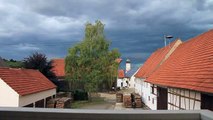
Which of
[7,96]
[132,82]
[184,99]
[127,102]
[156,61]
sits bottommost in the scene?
[127,102]

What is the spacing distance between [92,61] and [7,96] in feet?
62.1

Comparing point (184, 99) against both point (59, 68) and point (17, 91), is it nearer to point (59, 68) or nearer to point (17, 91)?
point (17, 91)

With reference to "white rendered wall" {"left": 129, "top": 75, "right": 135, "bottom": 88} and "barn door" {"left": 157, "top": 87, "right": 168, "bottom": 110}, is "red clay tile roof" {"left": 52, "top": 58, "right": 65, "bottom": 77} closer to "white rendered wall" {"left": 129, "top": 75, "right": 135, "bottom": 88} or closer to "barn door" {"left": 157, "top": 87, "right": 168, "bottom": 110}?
"white rendered wall" {"left": 129, "top": 75, "right": 135, "bottom": 88}

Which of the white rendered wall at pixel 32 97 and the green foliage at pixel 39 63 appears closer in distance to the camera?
the white rendered wall at pixel 32 97

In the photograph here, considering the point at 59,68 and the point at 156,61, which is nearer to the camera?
the point at 156,61

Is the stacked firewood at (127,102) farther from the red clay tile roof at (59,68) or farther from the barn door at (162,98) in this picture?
the red clay tile roof at (59,68)

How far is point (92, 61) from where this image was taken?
37.0 meters

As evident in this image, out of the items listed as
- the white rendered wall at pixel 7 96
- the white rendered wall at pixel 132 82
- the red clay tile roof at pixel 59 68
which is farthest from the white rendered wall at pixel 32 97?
the white rendered wall at pixel 132 82

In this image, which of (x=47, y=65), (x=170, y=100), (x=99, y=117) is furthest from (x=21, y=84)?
(x=99, y=117)

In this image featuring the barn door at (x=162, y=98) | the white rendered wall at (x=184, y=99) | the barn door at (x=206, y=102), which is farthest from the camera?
the barn door at (x=162, y=98)

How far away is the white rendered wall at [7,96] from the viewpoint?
18.4 meters

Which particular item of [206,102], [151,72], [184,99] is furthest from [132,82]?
[206,102]

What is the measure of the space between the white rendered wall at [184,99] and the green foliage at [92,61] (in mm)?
19995

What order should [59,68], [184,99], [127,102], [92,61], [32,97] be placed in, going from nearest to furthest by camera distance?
[184,99] < [32,97] < [127,102] < [92,61] < [59,68]
